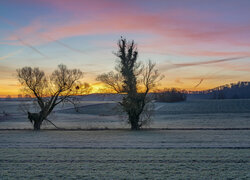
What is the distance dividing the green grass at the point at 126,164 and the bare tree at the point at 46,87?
1898 centimetres

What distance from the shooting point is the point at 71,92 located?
1496 inches

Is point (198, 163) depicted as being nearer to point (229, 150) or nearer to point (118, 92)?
point (229, 150)

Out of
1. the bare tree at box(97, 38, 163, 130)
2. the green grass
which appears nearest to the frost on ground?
the green grass

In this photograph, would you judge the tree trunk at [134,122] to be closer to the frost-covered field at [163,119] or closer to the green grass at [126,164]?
the frost-covered field at [163,119]

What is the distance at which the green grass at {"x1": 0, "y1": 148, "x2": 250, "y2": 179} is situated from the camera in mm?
11898

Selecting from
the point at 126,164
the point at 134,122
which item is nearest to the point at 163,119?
the point at 134,122

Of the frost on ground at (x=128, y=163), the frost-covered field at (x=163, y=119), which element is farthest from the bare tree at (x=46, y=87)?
the frost on ground at (x=128, y=163)

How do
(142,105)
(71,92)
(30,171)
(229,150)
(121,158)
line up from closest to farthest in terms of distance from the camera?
(30,171) < (121,158) < (229,150) < (142,105) < (71,92)

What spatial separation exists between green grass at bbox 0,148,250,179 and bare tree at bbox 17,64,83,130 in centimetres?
1898

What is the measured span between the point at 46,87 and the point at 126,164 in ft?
86.1

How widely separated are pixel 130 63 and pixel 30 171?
25.5 metres

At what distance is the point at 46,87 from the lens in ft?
123

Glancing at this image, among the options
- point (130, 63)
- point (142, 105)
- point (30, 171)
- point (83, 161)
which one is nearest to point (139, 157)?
point (83, 161)

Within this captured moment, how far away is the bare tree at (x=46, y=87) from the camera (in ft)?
120
